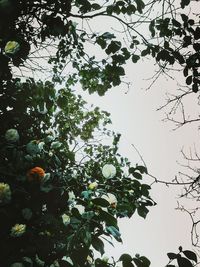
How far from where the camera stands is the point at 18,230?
4.86 ft

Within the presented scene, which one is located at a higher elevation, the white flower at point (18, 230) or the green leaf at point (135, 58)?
the green leaf at point (135, 58)

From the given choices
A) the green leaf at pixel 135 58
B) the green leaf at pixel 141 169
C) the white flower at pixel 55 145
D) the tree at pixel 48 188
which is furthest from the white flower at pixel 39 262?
the green leaf at pixel 135 58

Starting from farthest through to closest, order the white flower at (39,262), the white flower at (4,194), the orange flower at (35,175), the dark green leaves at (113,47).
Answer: the dark green leaves at (113,47) → the orange flower at (35,175) → the white flower at (4,194) → the white flower at (39,262)

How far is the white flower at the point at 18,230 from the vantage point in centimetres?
147

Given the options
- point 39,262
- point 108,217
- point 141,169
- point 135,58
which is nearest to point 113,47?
point 135,58

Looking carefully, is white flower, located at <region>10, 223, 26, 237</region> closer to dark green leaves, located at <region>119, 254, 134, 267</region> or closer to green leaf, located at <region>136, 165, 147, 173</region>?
dark green leaves, located at <region>119, 254, 134, 267</region>

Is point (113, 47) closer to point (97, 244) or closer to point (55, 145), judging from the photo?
point (55, 145)

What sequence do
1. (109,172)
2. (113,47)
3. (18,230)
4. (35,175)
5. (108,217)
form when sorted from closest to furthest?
(108,217)
(18,230)
(109,172)
(35,175)
(113,47)

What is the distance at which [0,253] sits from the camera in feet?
4.66

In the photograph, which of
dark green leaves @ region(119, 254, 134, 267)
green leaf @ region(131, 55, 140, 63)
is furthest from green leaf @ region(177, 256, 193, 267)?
green leaf @ region(131, 55, 140, 63)

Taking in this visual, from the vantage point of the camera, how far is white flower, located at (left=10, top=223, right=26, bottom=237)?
147 cm

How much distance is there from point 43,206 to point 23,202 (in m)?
0.18

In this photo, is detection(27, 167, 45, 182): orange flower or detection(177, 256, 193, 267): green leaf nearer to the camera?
detection(177, 256, 193, 267): green leaf

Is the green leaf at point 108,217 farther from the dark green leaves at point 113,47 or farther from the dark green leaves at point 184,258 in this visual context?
the dark green leaves at point 113,47
